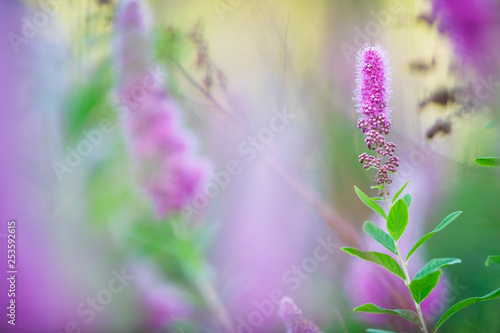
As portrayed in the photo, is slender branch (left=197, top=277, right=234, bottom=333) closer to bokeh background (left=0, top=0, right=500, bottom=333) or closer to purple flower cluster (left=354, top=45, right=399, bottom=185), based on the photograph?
bokeh background (left=0, top=0, right=500, bottom=333)

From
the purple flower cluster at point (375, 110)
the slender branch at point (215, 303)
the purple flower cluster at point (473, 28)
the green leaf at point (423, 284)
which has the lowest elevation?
the slender branch at point (215, 303)

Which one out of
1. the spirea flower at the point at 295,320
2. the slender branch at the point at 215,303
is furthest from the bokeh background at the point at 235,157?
the spirea flower at the point at 295,320

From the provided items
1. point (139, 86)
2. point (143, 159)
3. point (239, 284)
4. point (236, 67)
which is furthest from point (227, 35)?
point (239, 284)

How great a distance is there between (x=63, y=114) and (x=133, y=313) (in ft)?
2.13

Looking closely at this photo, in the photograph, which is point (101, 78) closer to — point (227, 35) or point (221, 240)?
point (227, 35)

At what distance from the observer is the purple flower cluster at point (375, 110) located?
87 centimetres

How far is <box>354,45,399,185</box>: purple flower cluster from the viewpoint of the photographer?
0.87 meters

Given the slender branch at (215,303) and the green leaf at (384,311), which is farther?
the slender branch at (215,303)

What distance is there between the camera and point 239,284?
59.2 inches

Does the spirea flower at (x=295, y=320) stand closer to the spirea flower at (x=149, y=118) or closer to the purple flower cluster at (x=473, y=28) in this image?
the spirea flower at (x=149, y=118)

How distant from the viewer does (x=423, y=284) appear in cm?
84

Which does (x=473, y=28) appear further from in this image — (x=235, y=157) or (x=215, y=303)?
(x=215, y=303)

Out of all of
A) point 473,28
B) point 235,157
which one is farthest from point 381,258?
point 473,28

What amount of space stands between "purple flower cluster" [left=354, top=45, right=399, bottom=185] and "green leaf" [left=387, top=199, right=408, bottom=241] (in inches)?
1.8
